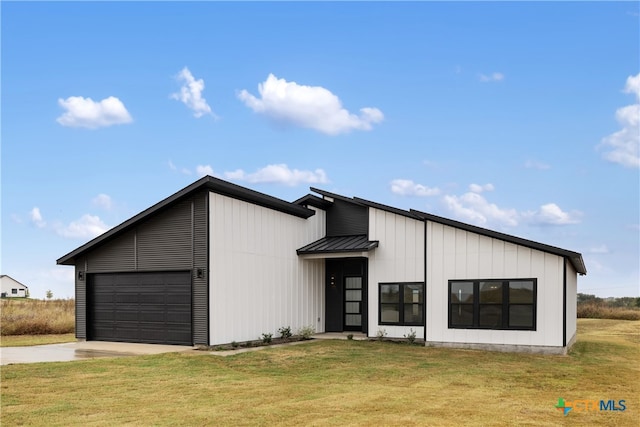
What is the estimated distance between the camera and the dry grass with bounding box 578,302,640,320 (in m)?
34.6

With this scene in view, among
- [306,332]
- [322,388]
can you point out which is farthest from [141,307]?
[322,388]

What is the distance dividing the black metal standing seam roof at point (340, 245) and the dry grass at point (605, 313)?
874 inches

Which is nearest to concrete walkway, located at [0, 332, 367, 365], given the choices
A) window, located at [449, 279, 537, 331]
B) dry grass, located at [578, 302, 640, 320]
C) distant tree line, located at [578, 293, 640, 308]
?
window, located at [449, 279, 537, 331]

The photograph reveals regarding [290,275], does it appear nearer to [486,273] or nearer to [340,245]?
[340,245]

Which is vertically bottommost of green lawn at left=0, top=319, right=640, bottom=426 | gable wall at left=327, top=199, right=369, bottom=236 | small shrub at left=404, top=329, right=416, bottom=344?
small shrub at left=404, top=329, right=416, bottom=344

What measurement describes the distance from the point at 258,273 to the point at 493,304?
713cm

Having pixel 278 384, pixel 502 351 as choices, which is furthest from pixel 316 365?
pixel 502 351

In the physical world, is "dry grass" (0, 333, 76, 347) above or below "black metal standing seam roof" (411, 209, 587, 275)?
below

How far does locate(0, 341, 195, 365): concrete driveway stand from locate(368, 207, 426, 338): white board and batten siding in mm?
6290

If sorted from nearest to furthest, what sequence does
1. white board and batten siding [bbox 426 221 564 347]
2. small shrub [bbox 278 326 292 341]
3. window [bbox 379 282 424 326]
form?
white board and batten siding [bbox 426 221 564 347] < window [bbox 379 282 424 326] < small shrub [bbox 278 326 292 341]

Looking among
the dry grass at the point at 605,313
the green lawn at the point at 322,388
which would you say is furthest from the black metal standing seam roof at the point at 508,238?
the dry grass at the point at 605,313

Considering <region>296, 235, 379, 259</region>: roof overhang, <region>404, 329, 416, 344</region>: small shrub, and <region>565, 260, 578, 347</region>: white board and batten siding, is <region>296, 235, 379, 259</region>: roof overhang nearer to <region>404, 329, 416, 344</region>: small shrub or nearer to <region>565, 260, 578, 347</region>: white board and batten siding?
<region>404, 329, 416, 344</region>: small shrub

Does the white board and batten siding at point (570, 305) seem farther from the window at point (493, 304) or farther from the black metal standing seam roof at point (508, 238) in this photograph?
the window at point (493, 304)

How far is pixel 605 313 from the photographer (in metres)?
35.5
